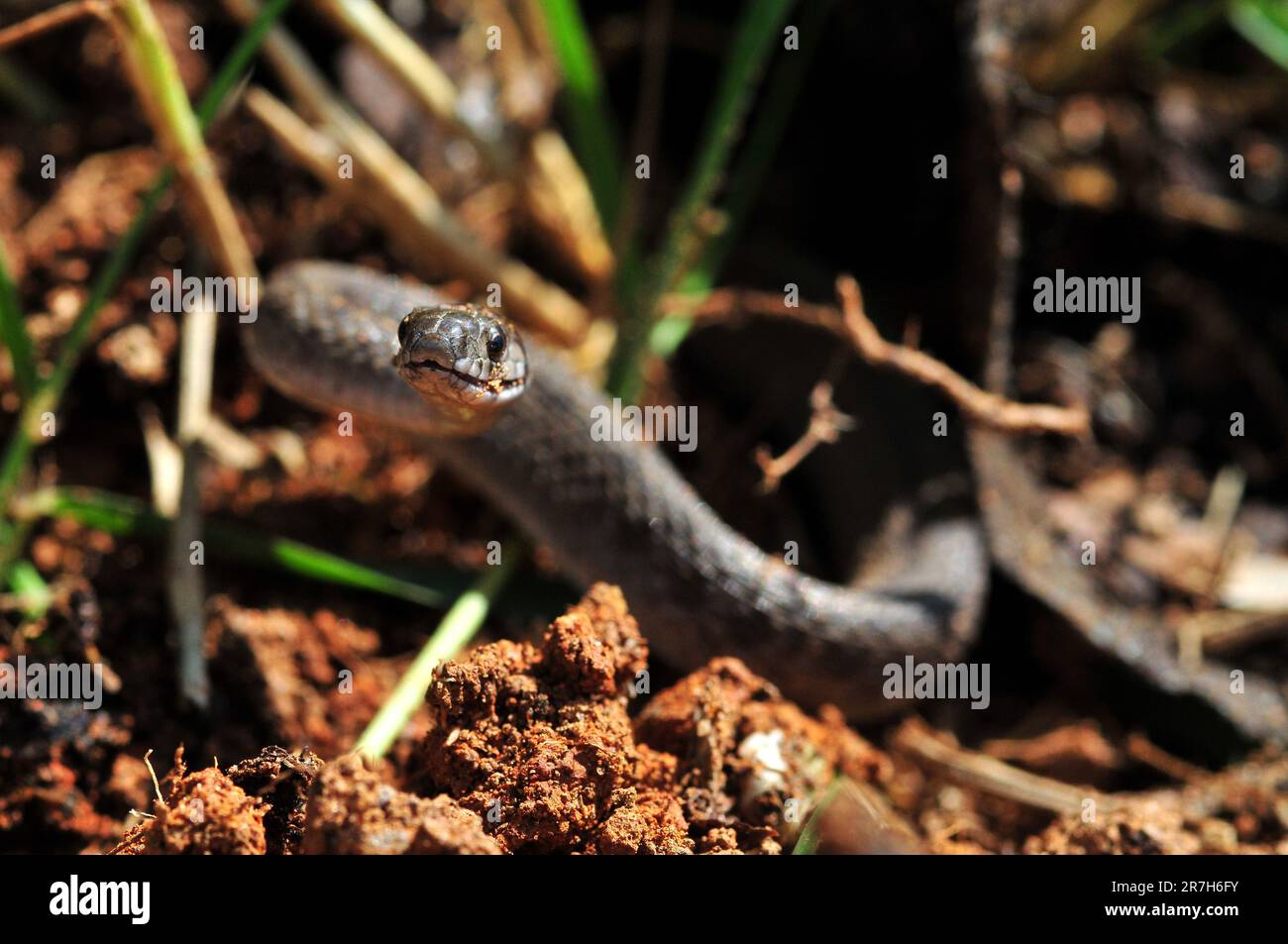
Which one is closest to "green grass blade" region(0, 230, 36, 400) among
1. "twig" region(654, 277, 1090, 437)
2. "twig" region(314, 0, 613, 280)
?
"twig" region(314, 0, 613, 280)

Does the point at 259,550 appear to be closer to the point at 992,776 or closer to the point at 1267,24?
the point at 992,776

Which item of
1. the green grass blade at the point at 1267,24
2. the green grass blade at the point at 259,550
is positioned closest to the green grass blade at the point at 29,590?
the green grass blade at the point at 259,550

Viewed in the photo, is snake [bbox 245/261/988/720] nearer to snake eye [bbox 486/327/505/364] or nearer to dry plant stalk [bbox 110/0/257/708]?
snake eye [bbox 486/327/505/364]

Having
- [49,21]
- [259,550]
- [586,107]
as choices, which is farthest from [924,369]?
[49,21]

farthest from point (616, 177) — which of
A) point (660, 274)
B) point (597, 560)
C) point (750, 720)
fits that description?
point (750, 720)

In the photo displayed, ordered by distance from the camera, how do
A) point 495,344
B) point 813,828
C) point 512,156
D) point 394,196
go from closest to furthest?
point 813,828 → point 495,344 → point 394,196 → point 512,156

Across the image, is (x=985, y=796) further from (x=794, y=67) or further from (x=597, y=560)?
(x=794, y=67)
